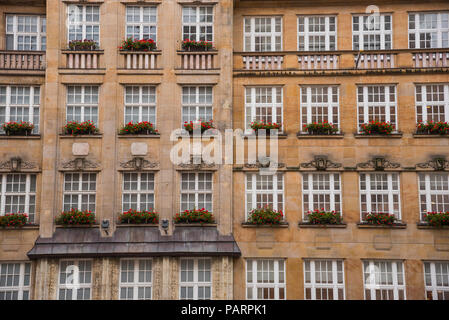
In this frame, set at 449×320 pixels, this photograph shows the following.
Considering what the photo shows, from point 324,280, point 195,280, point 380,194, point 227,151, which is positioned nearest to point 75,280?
Answer: point 195,280

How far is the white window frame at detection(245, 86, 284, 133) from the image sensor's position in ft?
61.6

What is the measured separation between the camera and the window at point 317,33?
63.6 ft

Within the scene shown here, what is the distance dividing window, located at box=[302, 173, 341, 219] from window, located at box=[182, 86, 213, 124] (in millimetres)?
4419

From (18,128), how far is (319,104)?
37.3 feet

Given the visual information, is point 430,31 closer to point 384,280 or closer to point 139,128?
point 384,280

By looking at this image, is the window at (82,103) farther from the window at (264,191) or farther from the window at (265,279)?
the window at (265,279)

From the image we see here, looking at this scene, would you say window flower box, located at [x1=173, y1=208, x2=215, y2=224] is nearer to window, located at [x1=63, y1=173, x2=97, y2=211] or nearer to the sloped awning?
Answer: the sloped awning

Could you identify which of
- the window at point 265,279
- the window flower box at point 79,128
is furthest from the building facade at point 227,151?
the window flower box at point 79,128

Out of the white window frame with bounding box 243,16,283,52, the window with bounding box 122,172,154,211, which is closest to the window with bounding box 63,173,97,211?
the window with bounding box 122,172,154,211

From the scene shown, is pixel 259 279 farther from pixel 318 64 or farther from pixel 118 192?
pixel 318 64

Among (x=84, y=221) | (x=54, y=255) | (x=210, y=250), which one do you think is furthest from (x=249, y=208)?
(x=54, y=255)

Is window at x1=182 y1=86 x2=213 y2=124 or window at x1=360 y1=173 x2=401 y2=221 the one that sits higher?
window at x1=182 y1=86 x2=213 y2=124

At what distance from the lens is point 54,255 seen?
17.3 meters
